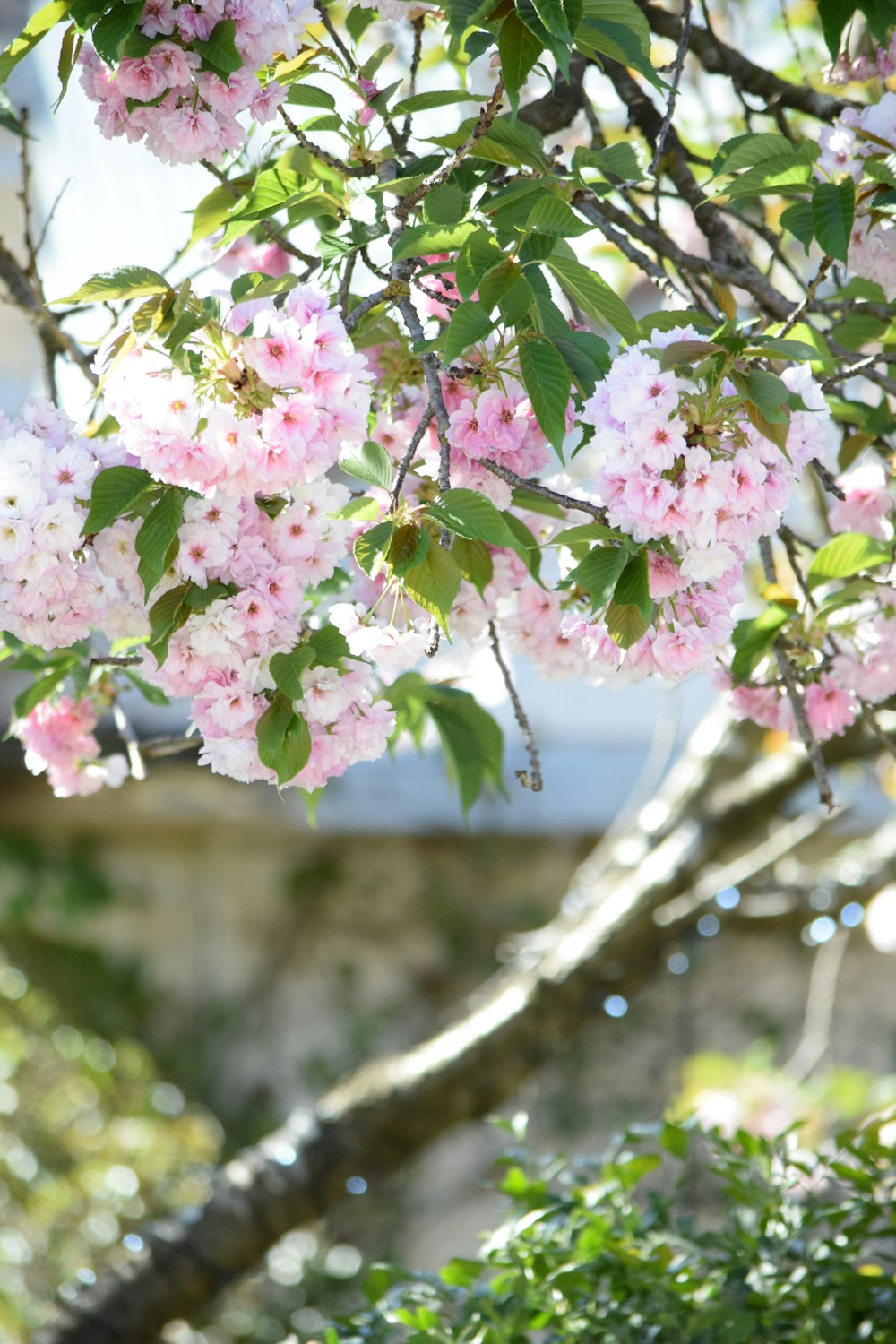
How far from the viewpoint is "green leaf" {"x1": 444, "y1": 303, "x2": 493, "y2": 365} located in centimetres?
87

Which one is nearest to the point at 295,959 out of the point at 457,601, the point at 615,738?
the point at 615,738

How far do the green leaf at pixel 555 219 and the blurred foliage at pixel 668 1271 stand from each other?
86cm

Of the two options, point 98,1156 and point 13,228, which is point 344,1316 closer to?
point 98,1156

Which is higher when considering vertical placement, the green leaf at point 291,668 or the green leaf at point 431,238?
the green leaf at point 431,238

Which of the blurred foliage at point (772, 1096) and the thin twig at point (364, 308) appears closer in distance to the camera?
the thin twig at point (364, 308)

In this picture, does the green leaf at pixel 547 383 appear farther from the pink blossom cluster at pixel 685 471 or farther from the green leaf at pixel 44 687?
the green leaf at pixel 44 687

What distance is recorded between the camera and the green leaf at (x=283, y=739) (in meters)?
0.91

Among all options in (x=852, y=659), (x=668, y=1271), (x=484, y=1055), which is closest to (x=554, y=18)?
(x=852, y=659)

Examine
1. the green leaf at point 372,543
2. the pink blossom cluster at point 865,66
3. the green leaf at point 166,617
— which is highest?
the pink blossom cluster at point 865,66

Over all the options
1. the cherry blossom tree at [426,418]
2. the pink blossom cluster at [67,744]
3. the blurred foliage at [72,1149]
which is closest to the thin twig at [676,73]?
the cherry blossom tree at [426,418]

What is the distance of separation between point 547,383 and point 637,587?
0.52 feet

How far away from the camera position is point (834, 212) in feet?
3.06

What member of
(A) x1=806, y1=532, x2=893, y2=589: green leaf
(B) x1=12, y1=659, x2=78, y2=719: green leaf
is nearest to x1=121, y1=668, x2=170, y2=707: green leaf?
(B) x1=12, y1=659, x2=78, y2=719: green leaf

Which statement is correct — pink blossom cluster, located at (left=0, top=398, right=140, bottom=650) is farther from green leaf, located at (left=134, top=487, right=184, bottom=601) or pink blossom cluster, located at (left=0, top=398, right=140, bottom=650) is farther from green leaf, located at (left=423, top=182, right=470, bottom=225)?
green leaf, located at (left=423, top=182, right=470, bottom=225)
